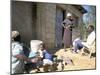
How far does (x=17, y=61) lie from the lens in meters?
2.30

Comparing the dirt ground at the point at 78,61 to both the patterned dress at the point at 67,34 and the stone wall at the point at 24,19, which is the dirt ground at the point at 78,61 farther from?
the stone wall at the point at 24,19

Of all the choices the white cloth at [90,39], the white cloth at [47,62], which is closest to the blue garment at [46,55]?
the white cloth at [47,62]

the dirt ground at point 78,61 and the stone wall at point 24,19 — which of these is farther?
the dirt ground at point 78,61

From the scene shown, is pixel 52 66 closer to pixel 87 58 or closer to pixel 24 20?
pixel 87 58

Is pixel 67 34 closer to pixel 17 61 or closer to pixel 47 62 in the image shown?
pixel 47 62

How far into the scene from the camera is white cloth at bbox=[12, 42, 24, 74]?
2.29 meters

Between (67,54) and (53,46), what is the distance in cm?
21

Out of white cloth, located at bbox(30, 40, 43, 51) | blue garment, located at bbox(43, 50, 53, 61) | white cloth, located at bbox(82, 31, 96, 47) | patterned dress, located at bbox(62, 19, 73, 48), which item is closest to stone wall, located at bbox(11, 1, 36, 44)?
white cloth, located at bbox(30, 40, 43, 51)

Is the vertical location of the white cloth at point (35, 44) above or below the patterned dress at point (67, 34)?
below

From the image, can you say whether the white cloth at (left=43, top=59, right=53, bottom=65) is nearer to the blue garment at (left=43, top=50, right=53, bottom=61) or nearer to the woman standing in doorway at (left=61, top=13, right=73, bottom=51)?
the blue garment at (left=43, top=50, right=53, bottom=61)

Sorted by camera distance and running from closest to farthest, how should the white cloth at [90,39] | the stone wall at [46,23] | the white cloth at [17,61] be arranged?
the white cloth at [17,61]
the stone wall at [46,23]
the white cloth at [90,39]

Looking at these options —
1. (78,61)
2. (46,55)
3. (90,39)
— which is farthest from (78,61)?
(46,55)

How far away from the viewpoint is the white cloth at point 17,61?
2.29m

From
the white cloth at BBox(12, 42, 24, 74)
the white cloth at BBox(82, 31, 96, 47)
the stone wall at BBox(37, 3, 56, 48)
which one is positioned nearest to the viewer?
the white cloth at BBox(12, 42, 24, 74)
